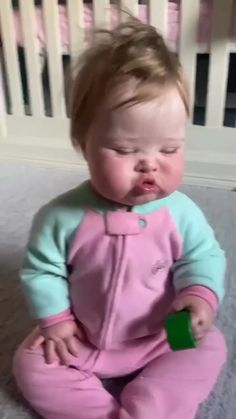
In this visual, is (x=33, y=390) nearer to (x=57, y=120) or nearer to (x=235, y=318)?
(x=235, y=318)

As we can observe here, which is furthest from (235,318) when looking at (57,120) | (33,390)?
(57,120)

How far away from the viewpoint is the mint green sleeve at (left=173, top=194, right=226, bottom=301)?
0.65m

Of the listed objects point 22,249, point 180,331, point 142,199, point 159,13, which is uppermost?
point 159,13

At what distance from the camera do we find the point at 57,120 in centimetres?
124

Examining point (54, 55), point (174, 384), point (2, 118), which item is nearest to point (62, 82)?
point (54, 55)

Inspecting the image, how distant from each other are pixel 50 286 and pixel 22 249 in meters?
0.31

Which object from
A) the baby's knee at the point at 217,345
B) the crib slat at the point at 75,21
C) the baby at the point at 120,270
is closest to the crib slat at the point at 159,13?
the crib slat at the point at 75,21

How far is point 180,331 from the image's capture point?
1.95ft

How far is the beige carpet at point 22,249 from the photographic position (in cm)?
68

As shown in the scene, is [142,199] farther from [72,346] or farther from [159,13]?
[159,13]

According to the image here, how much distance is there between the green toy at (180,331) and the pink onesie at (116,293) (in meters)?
0.05

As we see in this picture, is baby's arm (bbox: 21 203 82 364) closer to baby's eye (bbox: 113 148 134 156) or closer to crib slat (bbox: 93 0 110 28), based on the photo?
baby's eye (bbox: 113 148 134 156)

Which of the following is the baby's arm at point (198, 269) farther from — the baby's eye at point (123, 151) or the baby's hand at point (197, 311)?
the baby's eye at point (123, 151)

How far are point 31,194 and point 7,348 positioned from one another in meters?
0.44
